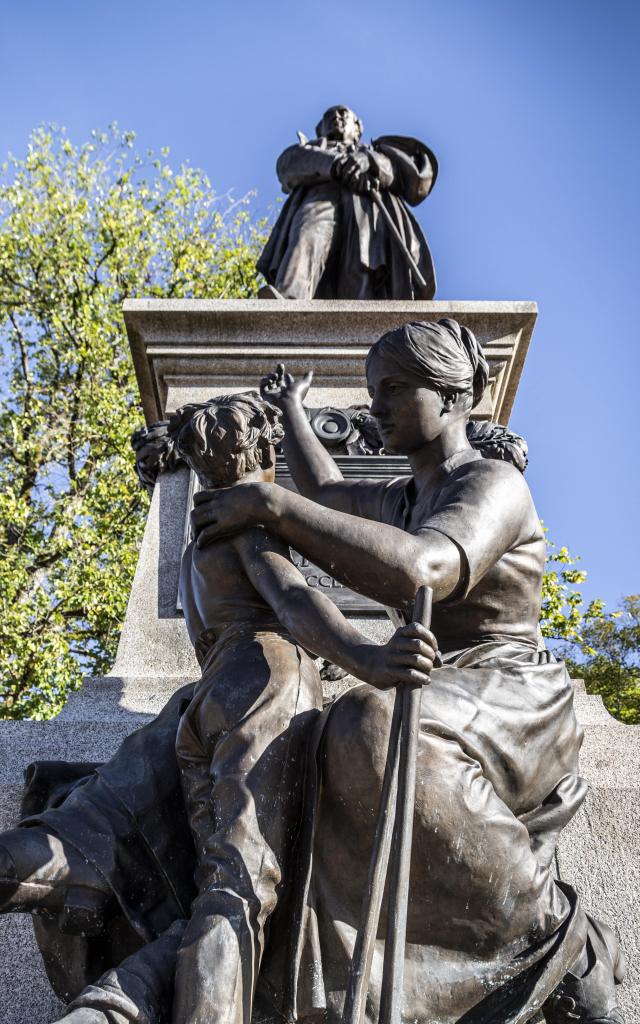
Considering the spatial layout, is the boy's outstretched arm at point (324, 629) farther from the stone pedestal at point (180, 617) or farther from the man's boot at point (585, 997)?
the stone pedestal at point (180, 617)

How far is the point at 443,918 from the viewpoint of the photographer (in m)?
2.79

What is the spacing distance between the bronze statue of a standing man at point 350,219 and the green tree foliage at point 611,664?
9.38 meters

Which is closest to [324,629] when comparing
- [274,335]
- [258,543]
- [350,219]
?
[258,543]

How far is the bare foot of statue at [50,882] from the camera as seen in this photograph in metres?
2.88

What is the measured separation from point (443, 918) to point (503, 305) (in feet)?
13.1

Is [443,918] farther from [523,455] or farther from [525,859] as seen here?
[523,455]

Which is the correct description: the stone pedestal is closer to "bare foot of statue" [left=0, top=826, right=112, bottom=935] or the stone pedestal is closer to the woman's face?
"bare foot of statue" [left=0, top=826, right=112, bottom=935]

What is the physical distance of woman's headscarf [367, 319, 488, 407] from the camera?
362 cm

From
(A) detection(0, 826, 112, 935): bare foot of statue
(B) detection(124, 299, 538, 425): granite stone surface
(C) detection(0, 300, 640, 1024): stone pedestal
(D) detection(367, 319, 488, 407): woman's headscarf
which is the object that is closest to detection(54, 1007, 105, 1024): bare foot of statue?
(A) detection(0, 826, 112, 935): bare foot of statue

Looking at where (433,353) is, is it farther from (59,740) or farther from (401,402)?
(59,740)

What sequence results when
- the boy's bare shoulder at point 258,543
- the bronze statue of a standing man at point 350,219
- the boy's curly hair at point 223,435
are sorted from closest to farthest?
1. the boy's bare shoulder at point 258,543
2. the boy's curly hair at point 223,435
3. the bronze statue of a standing man at point 350,219

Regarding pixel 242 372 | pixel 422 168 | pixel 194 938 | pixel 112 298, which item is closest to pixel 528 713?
pixel 194 938

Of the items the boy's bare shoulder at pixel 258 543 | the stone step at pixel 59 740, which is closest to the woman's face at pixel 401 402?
the boy's bare shoulder at pixel 258 543

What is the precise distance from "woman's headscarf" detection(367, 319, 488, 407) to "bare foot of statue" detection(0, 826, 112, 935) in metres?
1.64
